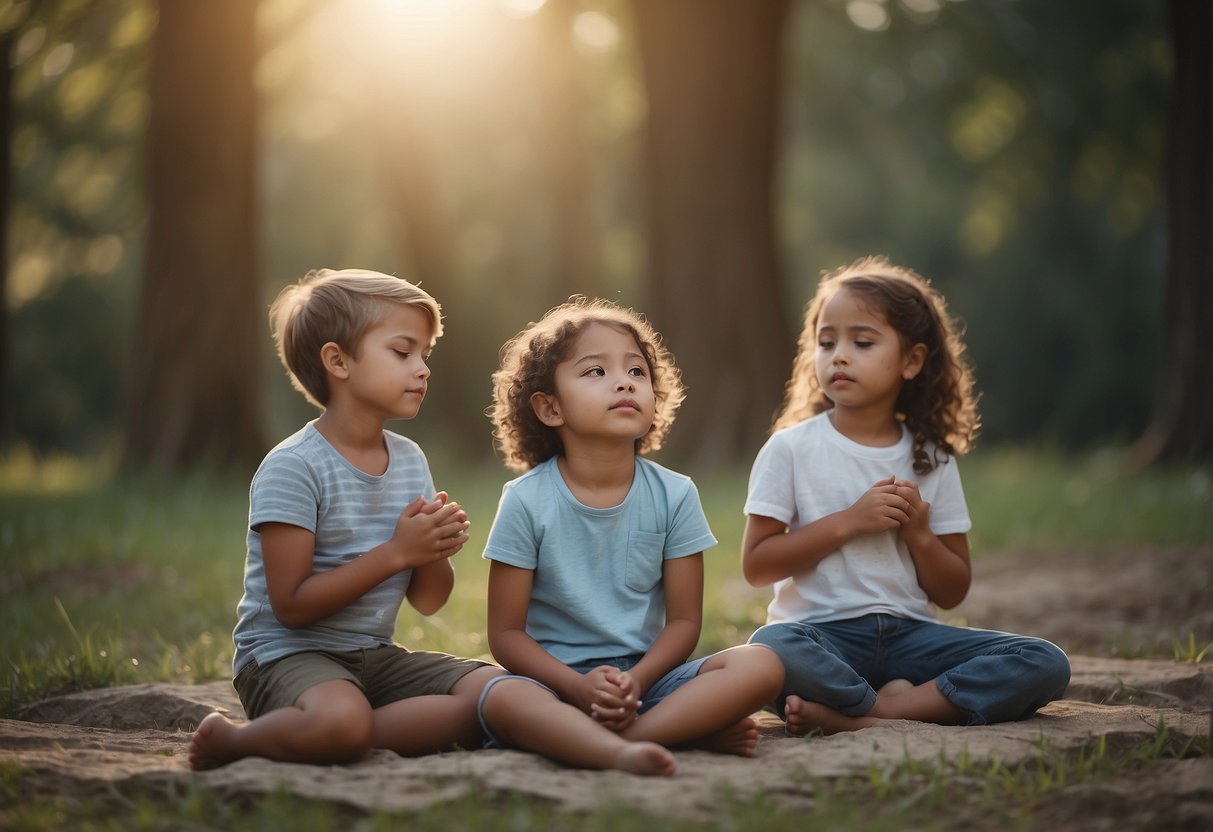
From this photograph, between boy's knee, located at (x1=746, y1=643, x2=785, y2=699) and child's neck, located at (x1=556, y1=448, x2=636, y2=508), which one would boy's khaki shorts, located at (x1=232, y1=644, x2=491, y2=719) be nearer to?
child's neck, located at (x1=556, y1=448, x2=636, y2=508)

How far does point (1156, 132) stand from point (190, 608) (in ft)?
52.3

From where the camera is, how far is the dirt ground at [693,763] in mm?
2590

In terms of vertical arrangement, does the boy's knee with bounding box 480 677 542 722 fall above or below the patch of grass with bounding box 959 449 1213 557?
below

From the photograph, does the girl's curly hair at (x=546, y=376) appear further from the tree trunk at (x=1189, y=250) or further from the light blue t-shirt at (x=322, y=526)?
the tree trunk at (x=1189, y=250)

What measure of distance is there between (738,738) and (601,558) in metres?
0.61

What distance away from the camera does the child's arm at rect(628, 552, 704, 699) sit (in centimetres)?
318

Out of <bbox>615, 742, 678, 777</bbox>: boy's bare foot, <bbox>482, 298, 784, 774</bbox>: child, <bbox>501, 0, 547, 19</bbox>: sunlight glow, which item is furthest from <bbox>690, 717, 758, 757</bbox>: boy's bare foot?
<bbox>501, 0, 547, 19</bbox>: sunlight glow

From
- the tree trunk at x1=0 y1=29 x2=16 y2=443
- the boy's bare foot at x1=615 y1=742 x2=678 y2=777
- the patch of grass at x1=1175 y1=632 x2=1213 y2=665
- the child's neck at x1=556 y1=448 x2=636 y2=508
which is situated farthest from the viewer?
the tree trunk at x1=0 y1=29 x2=16 y2=443

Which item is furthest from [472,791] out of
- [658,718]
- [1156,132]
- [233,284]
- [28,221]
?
[28,221]

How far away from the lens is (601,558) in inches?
132

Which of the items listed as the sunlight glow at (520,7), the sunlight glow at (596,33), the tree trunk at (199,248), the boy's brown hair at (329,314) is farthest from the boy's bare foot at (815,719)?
the sunlight glow at (596,33)

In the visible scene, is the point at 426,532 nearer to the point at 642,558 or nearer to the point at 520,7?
the point at 642,558

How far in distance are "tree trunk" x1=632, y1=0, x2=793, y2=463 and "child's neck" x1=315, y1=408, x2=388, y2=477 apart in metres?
7.35

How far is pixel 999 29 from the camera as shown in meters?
18.1
